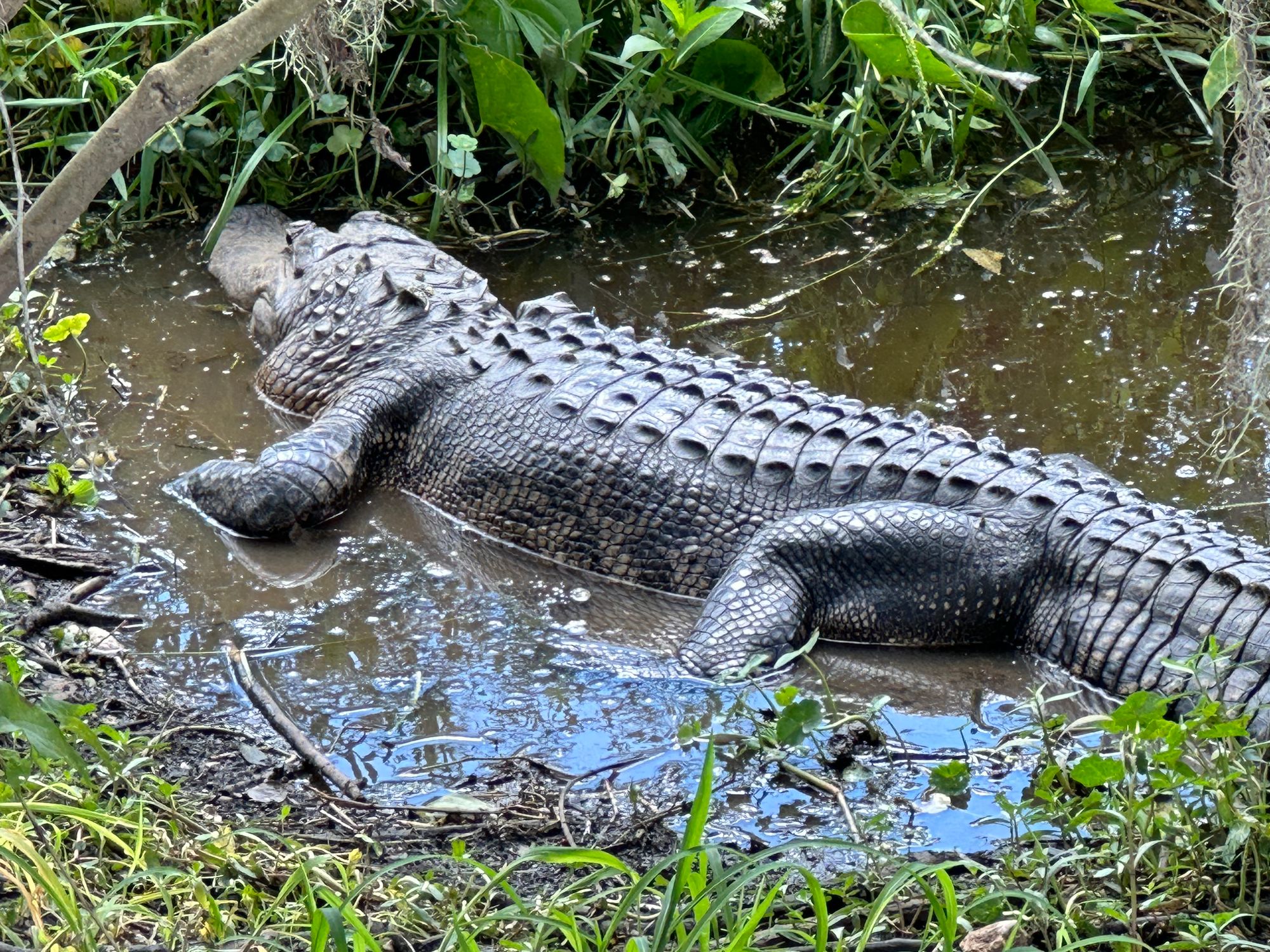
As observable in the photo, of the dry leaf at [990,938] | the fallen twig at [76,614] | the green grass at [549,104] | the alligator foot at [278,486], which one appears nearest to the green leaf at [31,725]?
the fallen twig at [76,614]

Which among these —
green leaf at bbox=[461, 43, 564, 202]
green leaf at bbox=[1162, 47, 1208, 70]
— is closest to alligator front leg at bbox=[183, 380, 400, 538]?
green leaf at bbox=[461, 43, 564, 202]

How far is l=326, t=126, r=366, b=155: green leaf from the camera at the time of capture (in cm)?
620

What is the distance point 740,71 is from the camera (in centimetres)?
657

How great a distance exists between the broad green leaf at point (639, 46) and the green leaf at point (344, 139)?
1240 mm

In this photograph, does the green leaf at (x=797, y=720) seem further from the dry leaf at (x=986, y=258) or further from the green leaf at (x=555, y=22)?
the green leaf at (x=555, y=22)

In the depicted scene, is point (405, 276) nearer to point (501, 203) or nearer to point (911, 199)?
point (501, 203)

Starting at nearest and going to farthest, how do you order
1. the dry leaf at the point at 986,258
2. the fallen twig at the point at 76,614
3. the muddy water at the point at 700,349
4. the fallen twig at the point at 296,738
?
the fallen twig at the point at 296,738
the muddy water at the point at 700,349
the fallen twig at the point at 76,614
the dry leaf at the point at 986,258

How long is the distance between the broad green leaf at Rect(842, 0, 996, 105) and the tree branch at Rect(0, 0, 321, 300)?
4061 mm

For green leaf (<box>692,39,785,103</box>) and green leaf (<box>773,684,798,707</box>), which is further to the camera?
green leaf (<box>692,39,785,103</box>)

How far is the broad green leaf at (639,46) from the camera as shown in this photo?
239 inches

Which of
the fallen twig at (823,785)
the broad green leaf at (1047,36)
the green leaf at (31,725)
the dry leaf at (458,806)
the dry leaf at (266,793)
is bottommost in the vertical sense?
the dry leaf at (266,793)

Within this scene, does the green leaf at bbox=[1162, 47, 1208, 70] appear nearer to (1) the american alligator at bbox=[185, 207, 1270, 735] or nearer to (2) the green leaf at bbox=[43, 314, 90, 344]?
(1) the american alligator at bbox=[185, 207, 1270, 735]

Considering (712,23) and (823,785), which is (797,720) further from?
(712,23)

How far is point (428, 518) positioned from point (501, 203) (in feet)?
7.25
